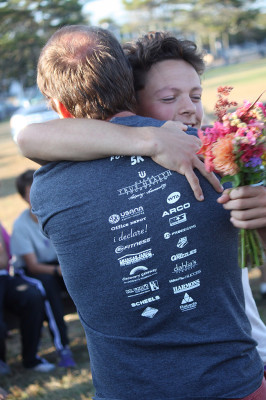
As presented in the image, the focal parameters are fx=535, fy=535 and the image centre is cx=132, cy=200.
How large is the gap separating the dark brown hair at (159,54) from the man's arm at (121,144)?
0.54 m

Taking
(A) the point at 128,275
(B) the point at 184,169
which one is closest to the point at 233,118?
(B) the point at 184,169

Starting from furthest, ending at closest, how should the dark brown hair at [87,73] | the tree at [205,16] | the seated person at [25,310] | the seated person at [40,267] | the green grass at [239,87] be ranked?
the tree at [205,16], the green grass at [239,87], the seated person at [40,267], the seated person at [25,310], the dark brown hair at [87,73]

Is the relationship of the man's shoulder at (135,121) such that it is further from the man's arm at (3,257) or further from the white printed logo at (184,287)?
the man's arm at (3,257)

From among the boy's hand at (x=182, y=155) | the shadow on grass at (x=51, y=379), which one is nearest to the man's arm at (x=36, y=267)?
the shadow on grass at (x=51, y=379)

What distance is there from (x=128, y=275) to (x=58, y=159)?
1.55 feet

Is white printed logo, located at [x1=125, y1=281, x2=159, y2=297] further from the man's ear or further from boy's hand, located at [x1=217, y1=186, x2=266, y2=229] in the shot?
the man's ear

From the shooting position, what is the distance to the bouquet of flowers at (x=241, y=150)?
5.23 feet

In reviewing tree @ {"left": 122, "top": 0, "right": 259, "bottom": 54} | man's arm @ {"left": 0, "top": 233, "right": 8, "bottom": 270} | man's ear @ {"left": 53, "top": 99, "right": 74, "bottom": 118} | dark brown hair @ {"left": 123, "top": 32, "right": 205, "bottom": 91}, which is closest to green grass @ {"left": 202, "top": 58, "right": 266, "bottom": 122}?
man's arm @ {"left": 0, "top": 233, "right": 8, "bottom": 270}

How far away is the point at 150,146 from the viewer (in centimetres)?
164

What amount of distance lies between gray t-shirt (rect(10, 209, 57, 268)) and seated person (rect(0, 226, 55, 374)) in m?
0.18

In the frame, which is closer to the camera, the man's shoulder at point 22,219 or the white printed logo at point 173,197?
the white printed logo at point 173,197

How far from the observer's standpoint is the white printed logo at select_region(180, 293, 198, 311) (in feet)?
5.27

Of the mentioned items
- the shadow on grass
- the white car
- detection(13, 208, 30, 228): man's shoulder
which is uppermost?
detection(13, 208, 30, 228): man's shoulder

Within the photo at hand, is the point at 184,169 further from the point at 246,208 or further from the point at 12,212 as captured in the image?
the point at 12,212
